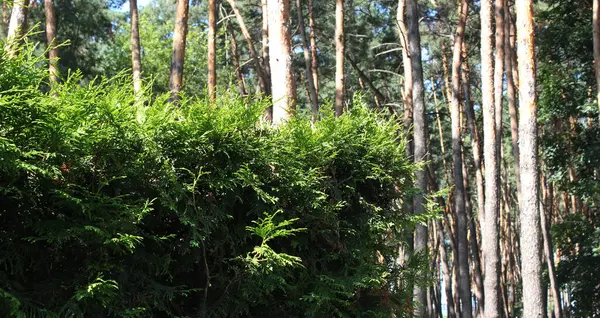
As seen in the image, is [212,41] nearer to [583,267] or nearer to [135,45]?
[135,45]

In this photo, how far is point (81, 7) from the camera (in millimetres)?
24656

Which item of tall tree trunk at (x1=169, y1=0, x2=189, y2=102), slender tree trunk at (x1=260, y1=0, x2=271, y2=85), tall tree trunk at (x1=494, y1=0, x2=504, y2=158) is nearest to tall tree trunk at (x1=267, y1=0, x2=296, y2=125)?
tall tree trunk at (x1=169, y1=0, x2=189, y2=102)

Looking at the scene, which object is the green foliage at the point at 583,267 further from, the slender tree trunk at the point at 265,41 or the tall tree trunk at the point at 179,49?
the tall tree trunk at the point at 179,49

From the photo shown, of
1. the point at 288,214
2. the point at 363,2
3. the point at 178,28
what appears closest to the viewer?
the point at 288,214

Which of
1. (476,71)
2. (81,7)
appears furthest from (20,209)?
(476,71)

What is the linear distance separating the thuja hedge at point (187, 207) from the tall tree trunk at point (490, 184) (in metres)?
7.84

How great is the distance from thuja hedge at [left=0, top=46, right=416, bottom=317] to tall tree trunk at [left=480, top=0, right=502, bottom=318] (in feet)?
25.7

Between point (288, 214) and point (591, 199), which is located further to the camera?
point (591, 199)

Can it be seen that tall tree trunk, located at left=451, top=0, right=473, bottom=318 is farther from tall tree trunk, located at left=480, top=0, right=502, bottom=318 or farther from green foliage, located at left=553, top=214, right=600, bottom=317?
tall tree trunk, located at left=480, top=0, right=502, bottom=318

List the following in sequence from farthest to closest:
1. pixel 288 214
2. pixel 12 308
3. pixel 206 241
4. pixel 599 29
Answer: pixel 599 29 < pixel 288 214 < pixel 206 241 < pixel 12 308

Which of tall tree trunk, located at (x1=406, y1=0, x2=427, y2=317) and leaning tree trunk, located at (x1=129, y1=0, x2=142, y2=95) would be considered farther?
leaning tree trunk, located at (x1=129, y1=0, x2=142, y2=95)

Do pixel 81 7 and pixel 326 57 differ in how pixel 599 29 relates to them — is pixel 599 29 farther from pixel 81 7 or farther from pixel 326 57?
pixel 81 7

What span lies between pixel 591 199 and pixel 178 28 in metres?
12.5

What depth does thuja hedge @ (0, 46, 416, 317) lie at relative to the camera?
452 cm
